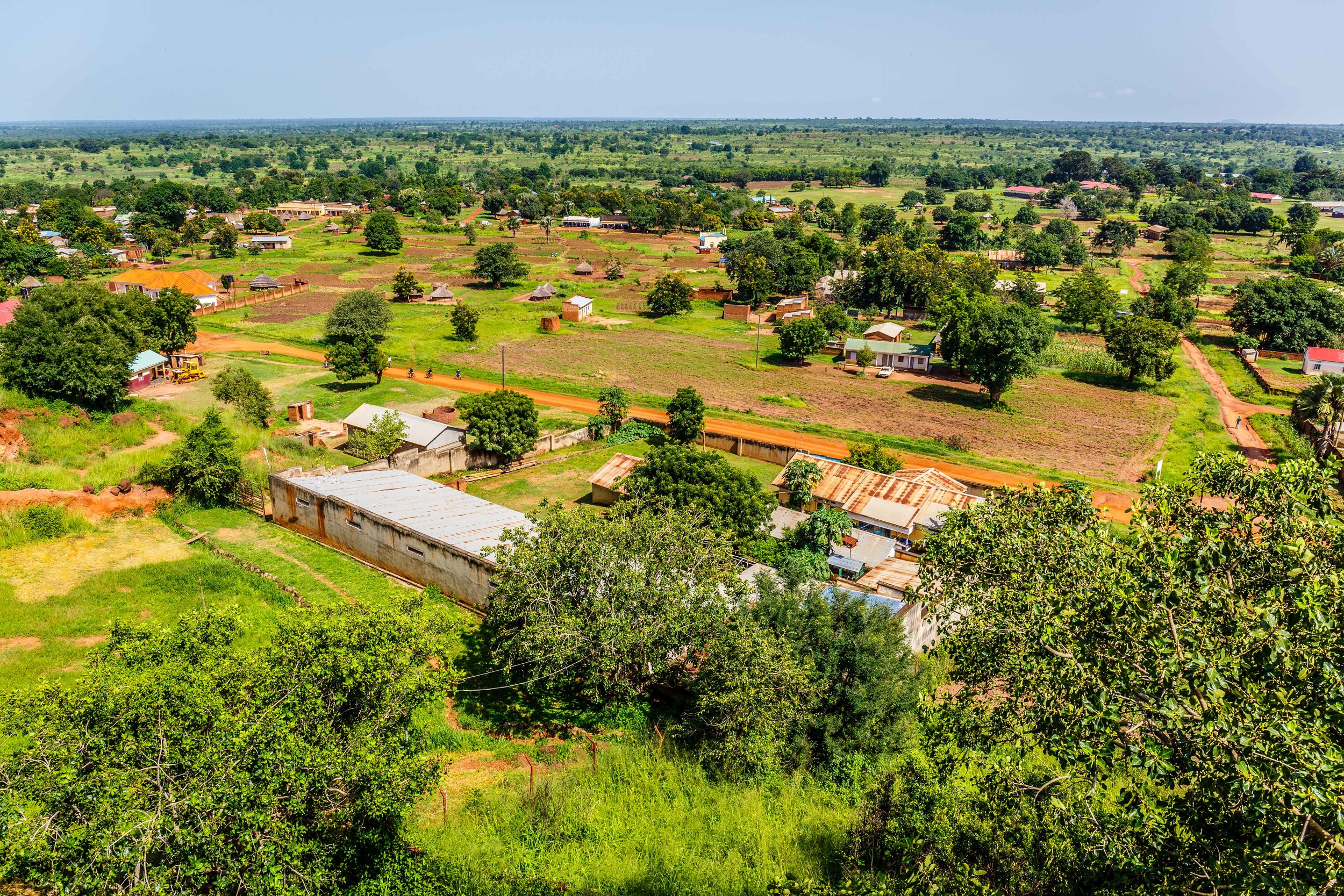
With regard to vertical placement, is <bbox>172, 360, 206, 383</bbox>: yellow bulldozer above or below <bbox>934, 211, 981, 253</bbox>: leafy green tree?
below

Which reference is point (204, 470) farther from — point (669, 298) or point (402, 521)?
point (669, 298)

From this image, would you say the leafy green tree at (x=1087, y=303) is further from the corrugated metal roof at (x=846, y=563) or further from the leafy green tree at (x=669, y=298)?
the corrugated metal roof at (x=846, y=563)

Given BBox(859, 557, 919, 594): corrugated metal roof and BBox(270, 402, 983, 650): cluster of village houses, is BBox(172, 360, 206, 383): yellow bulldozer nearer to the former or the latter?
BBox(270, 402, 983, 650): cluster of village houses

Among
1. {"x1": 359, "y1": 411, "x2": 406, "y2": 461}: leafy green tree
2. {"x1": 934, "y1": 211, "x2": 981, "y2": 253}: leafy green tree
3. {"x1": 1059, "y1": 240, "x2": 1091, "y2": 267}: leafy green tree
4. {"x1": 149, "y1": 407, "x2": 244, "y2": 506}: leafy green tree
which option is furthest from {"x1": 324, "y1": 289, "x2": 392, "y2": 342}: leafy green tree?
{"x1": 1059, "y1": 240, "x2": 1091, "y2": 267}: leafy green tree

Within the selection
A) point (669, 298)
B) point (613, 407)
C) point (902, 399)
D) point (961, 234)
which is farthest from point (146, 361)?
point (961, 234)

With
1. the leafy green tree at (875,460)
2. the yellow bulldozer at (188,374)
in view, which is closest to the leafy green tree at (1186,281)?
the leafy green tree at (875,460)

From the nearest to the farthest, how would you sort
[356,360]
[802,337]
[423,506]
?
[423,506]
[356,360]
[802,337]

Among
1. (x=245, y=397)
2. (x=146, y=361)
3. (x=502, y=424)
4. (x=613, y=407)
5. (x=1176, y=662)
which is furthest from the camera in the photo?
(x=146, y=361)
